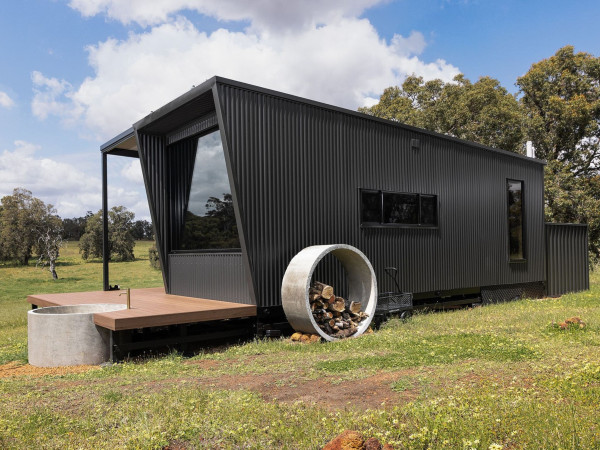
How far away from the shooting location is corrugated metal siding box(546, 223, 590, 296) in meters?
13.8

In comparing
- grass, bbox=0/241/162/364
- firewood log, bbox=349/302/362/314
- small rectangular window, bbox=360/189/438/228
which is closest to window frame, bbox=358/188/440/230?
small rectangular window, bbox=360/189/438/228

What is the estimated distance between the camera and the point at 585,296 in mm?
12477

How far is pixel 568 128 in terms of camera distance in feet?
71.6

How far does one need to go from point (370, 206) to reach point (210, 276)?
10.5 ft

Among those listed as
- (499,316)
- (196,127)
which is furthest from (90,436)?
(499,316)

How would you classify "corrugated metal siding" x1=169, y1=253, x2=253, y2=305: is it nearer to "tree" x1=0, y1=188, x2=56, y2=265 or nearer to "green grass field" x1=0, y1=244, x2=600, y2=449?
"green grass field" x1=0, y1=244, x2=600, y2=449

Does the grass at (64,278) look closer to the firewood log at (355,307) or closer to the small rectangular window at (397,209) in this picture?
the firewood log at (355,307)

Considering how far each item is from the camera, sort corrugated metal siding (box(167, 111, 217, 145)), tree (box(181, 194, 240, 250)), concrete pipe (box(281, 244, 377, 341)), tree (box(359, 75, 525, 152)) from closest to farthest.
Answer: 1. concrete pipe (box(281, 244, 377, 341))
2. tree (box(181, 194, 240, 250))
3. corrugated metal siding (box(167, 111, 217, 145))
4. tree (box(359, 75, 525, 152))

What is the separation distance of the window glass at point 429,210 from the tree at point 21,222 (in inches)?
862

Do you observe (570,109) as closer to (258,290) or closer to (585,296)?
(585,296)

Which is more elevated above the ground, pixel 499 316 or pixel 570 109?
pixel 570 109

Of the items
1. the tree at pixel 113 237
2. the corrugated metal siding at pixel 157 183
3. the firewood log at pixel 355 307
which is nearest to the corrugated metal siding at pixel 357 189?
the firewood log at pixel 355 307

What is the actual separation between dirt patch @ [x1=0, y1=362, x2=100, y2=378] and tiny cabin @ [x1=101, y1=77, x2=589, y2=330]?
2.54 metres

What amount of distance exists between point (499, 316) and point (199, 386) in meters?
6.56
